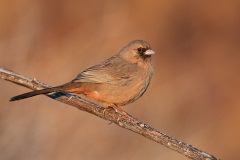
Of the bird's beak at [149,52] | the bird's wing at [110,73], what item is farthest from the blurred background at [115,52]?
the bird's beak at [149,52]

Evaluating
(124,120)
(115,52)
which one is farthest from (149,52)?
(115,52)

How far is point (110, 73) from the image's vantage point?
27.0ft

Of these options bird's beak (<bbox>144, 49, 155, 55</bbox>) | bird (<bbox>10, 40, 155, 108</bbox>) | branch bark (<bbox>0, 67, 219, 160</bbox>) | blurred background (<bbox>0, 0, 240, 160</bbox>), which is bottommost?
branch bark (<bbox>0, 67, 219, 160</bbox>)

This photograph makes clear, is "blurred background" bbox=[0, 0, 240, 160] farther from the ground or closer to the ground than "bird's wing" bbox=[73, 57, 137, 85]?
farther from the ground

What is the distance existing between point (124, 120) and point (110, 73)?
0.96 metres

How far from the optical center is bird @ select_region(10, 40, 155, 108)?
310 inches

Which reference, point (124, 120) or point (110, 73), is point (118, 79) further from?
point (124, 120)

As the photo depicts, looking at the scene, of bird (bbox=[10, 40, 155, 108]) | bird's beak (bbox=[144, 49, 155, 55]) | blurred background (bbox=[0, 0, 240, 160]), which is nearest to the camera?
bird (bbox=[10, 40, 155, 108])

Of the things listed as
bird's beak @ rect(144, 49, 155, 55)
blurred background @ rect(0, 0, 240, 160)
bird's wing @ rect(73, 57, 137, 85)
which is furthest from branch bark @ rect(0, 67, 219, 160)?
blurred background @ rect(0, 0, 240, 160)

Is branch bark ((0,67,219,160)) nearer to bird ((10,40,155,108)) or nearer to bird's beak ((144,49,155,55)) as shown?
bird ((10,40,155,108))

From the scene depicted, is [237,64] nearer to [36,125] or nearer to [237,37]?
[237,37]

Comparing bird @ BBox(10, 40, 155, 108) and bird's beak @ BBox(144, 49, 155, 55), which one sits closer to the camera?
bird @ BBox(10, 40, 155, 108)

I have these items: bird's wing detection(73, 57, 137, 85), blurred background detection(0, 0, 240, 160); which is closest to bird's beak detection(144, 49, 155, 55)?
bird's wing detection(73, 57, 137, 85)

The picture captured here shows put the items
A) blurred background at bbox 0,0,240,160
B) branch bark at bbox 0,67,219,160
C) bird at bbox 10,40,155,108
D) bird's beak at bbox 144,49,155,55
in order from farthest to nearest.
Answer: blurred background at bbox 0,0,240,160
bird's beak at bbox 144,49,155,55
bird at bbox 10,40,155,108
branch bark at bbox 0,67,219,160
